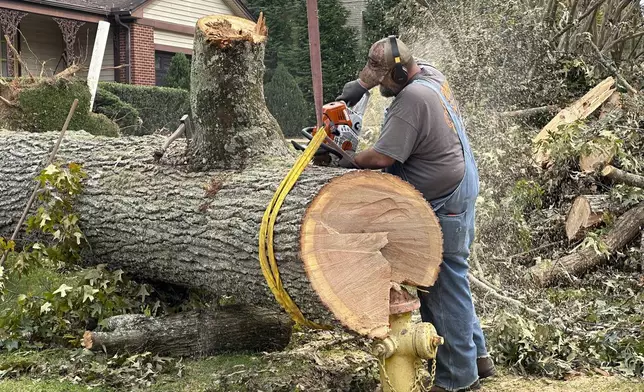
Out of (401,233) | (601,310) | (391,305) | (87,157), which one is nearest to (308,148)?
(401,233)

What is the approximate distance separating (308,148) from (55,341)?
2137mm

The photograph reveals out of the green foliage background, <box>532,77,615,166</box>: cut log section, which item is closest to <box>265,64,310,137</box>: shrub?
the green foliage background

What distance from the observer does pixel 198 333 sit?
4.21 meters

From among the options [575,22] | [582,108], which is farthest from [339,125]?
[575,22]

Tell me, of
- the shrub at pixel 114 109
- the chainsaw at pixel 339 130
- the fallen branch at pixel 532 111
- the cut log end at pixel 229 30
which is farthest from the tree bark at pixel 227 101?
the shrub at pixel 114 109

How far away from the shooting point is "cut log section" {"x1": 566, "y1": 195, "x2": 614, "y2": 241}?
585cm

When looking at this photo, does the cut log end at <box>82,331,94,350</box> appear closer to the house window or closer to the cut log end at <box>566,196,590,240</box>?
the cut log end at <box>566,196,590,240</box>

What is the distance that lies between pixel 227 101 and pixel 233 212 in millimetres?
810

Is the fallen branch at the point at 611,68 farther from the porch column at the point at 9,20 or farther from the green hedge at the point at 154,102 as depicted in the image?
the porch column at the point at 9,20

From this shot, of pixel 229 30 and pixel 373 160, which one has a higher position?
pixel 229 30

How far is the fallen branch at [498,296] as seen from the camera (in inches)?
175

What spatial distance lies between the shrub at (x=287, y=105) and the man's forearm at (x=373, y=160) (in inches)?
700

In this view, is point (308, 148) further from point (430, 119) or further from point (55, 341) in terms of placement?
point (55, 341)

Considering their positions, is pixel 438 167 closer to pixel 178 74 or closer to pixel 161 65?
pixel 178 74
